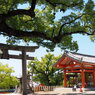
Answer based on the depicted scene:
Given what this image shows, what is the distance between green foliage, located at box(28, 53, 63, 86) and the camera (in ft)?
115

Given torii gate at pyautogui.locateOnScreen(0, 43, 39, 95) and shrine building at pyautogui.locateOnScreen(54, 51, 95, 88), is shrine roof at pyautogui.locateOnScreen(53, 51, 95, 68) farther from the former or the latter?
torii gate at pyautogui.locateOnScreen(0, 43, 39, 95)

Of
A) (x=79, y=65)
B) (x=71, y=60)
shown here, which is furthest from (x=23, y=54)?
(x=71, y=60)

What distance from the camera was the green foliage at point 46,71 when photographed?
1382 inches

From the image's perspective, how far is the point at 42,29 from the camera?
11.7 meters

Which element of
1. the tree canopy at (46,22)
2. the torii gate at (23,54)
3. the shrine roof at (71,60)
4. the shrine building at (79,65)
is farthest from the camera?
the shrine building at (79,65)

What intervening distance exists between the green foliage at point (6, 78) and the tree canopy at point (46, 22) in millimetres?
21901

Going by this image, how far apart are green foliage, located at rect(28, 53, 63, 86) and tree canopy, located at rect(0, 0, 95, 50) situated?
2276 cm

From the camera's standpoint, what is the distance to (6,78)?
33594mm

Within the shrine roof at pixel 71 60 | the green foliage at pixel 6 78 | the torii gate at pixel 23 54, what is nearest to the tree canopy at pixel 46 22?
the torii gate at pixel 23 54

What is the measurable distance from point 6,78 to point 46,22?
22838 millimetres

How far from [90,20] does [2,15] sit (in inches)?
193

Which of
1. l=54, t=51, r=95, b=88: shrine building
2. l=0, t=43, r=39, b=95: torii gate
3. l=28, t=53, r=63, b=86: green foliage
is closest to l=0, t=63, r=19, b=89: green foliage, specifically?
l=28, t=53, r=63, b=86: green foliage

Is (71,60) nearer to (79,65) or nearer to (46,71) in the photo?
(79,65)

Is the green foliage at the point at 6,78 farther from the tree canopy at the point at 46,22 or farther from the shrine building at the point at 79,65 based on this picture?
the tree canopy at the point at 46,22
